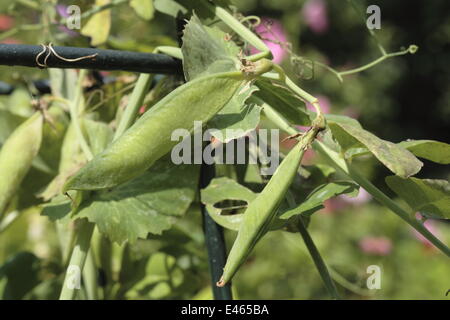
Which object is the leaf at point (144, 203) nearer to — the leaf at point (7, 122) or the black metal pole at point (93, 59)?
the black metal pole at point (93, 59)

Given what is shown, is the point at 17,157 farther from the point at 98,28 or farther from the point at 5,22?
the point at 5,22

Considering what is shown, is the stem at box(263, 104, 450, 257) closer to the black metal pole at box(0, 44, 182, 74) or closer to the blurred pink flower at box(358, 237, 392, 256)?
the black metal pole at box(0, 44, 182, 74)

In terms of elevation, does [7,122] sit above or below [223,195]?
above

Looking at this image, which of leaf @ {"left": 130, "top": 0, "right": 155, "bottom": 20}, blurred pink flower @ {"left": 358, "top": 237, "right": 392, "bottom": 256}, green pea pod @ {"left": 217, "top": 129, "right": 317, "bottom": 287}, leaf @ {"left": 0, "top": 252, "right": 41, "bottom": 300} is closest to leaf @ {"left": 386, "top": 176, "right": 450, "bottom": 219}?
green pea pod @ {"left": 217, "top": 129, "right": 317, "bottom": 287}

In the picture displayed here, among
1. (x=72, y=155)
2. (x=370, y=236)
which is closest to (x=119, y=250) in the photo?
(x=72, y=155)

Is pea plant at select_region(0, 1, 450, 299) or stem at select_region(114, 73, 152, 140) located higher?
stem at select_region(114, 73, 152, 140)

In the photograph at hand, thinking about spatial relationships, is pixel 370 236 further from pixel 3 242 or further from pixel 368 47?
pixel 368 47

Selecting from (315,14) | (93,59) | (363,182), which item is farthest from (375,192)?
(315,14)

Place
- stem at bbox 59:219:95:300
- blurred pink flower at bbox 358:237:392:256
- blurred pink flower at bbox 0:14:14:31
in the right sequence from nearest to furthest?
stem at bbox 59:219:95:300 → blurred pink flower at bbox 0:14:14:31 → blurred pink flower at bbox 358:237:392:256
